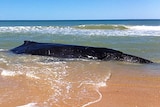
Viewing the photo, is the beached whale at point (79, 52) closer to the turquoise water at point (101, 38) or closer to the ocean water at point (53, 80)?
the ocean water at point (53, 80)

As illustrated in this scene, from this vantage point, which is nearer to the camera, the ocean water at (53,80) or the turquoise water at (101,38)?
the ocean water at (53,80)

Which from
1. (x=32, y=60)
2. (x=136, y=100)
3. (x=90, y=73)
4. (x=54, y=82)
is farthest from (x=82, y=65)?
(x=136, y=100)

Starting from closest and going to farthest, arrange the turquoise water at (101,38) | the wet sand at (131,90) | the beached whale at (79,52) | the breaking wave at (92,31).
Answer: the wet sand at (131,90)
the beached whale at (79,52)
the turquoise water at (101,38)
the breaking wave at (92,31)

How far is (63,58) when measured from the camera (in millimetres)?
10430

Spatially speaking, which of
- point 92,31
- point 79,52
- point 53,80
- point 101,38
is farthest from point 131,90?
point 92,31

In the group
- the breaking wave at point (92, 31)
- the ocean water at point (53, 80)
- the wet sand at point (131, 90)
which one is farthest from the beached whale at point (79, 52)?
the breaking wave at point (92, 31)

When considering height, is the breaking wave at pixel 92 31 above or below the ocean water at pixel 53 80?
below

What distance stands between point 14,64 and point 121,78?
3539 millimetres

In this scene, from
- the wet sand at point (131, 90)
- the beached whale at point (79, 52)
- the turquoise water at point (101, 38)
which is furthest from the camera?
the turquoise water at point (101, 38)

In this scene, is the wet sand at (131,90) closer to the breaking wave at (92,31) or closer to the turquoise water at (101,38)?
the turquoise water at (101,38)

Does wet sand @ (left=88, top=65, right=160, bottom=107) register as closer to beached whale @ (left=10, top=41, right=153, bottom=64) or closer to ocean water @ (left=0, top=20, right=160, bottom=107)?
ocean water @ (left=0, top=20, right=160, bottom=107)

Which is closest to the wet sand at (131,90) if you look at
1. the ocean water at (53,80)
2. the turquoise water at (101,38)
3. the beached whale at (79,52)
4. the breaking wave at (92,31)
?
the ocean water at (53,80)

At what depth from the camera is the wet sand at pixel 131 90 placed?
4.95 m

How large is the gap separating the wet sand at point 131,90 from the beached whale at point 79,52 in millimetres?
2214
